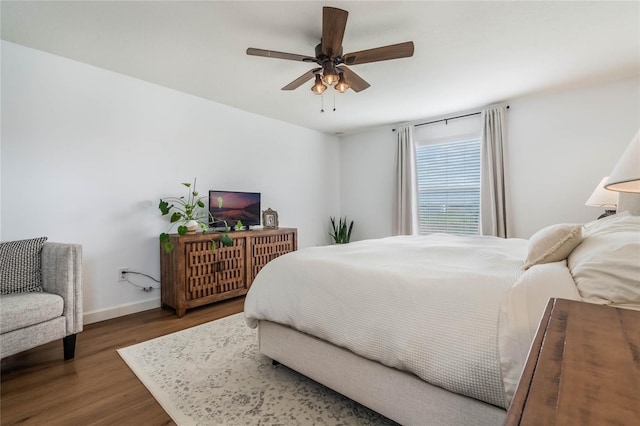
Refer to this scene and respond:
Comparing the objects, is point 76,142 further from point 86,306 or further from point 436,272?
point 436,272

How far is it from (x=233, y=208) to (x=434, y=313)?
295cm

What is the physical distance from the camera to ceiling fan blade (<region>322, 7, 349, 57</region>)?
5.53 ft

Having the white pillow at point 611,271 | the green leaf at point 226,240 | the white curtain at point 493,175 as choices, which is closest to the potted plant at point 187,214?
the green leaf at point 226,240

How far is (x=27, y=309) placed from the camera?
1793 mm

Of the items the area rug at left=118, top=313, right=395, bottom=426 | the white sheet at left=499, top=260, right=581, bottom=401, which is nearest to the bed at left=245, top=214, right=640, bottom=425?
the white sheet at left=499, top=260, right=581, bottom=401

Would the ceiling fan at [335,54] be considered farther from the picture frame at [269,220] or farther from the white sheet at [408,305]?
the picture frame at [269,220]

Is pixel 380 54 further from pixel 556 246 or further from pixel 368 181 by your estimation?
pixel 368 181

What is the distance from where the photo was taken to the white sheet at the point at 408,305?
1039 mm

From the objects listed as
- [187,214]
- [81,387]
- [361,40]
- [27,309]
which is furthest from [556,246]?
[187,214]

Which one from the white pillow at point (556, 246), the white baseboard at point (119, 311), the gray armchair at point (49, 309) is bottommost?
the white baseboard at point (119, 311)

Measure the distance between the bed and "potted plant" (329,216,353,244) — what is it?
3.32 metres

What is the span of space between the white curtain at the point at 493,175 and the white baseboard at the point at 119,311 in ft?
13.6

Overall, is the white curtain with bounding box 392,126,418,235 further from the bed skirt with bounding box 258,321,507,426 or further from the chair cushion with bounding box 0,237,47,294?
the chair cushion with bounding box 0,237,47,294

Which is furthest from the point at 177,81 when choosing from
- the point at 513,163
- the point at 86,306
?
the point at 513,163
